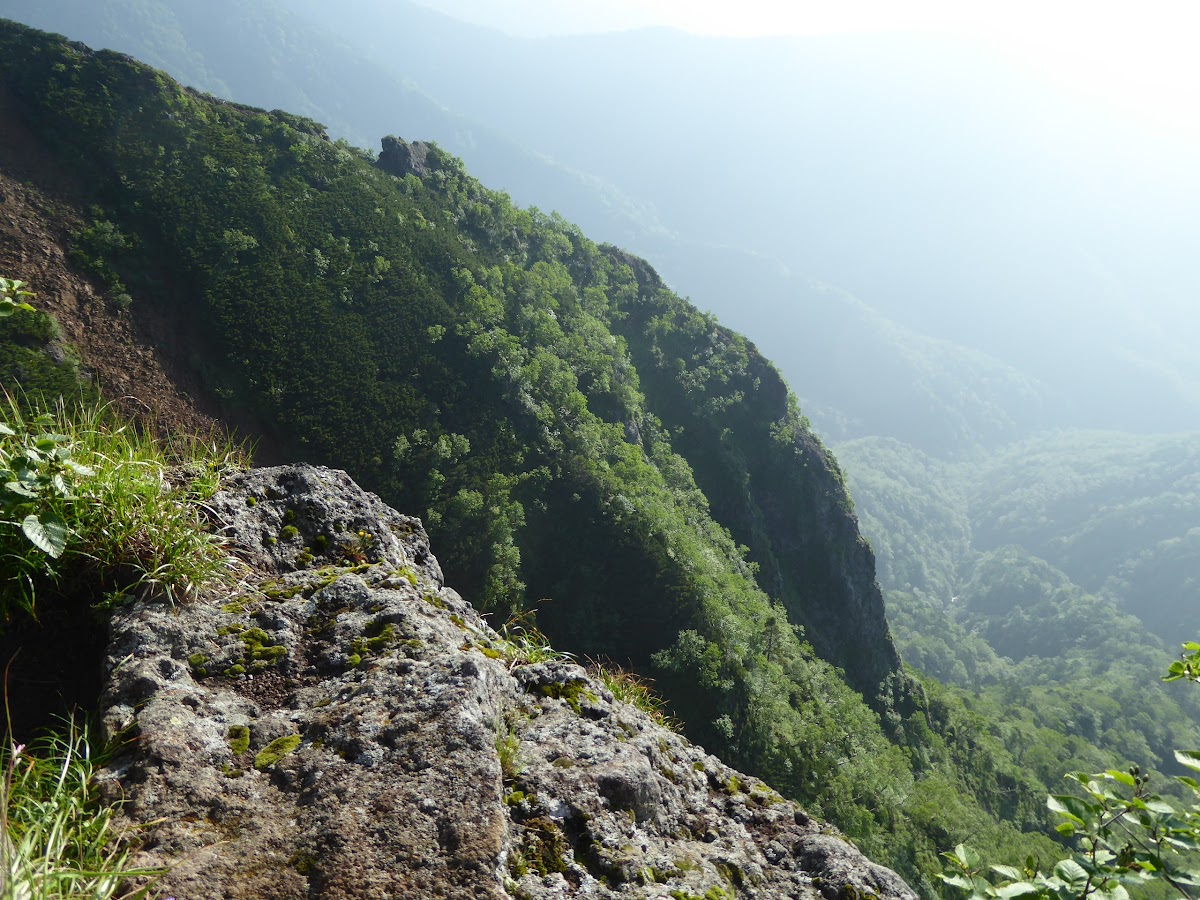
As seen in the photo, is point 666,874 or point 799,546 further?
point 799,546

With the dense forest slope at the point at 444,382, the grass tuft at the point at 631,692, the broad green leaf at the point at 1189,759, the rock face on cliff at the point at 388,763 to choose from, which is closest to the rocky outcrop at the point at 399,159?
the dense forest slope at the point at 444,382

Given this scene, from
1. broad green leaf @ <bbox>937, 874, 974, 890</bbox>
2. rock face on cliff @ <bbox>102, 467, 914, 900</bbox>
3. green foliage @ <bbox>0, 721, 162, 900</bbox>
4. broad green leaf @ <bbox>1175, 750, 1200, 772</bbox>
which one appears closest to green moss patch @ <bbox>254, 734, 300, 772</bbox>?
rock face on cliff @ <bbox>102, 467, 914, 900</bbox>

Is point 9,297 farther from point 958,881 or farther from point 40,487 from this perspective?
point 958,881

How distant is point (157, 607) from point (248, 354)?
109ft

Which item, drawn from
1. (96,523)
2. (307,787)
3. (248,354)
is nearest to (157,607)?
(96,523)

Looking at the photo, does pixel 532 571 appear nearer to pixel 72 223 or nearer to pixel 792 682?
pixel 792 682

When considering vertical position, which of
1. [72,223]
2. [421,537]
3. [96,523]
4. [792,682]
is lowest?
[792,682]

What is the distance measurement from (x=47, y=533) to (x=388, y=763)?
2617mm

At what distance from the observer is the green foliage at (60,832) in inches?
107

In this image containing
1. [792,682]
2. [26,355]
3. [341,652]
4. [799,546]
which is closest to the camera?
[341,652]

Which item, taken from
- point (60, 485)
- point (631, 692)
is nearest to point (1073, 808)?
point (631, 692)

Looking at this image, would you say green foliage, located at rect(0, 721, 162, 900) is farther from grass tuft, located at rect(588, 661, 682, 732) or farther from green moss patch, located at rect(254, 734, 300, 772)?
grass tuft, located at rect(588, 661, 682, 732)

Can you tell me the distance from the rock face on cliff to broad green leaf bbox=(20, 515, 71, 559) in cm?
81

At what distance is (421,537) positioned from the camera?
29.6 feet
